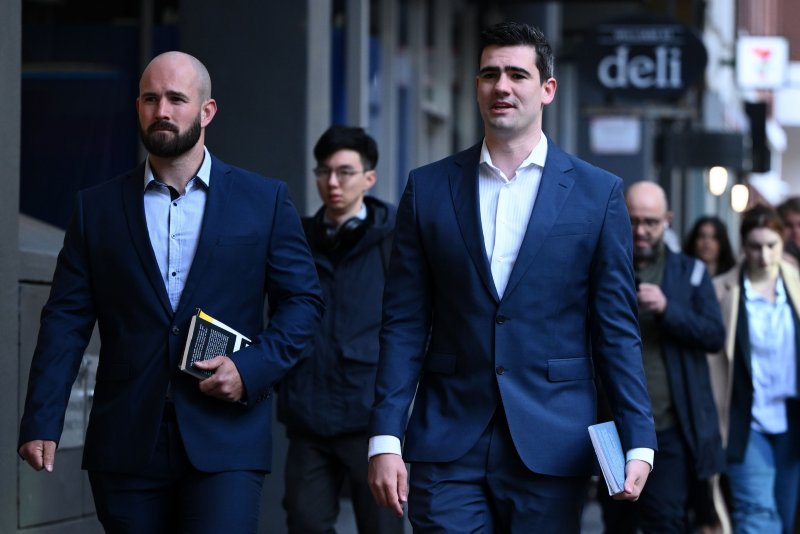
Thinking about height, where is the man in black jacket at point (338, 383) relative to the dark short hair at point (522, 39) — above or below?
below

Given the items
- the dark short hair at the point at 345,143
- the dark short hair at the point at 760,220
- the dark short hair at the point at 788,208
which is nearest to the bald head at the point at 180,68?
the dark short hair at the point at 345,143

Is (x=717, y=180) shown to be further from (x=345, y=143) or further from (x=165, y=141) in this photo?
(x=165, y=141)

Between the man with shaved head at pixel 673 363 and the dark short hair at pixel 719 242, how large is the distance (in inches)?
127

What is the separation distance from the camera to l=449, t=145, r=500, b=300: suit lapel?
4.96 meters

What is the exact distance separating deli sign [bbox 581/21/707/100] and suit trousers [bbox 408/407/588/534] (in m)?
10.3

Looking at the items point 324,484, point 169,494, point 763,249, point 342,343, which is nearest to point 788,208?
point 763,249

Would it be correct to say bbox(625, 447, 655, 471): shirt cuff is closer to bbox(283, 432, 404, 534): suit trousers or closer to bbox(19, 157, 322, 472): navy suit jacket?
bbox(19, 157, 322, 472): navy suit jacket

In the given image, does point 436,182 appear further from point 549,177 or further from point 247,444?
point 247,444

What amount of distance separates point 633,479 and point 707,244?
23.0 ft

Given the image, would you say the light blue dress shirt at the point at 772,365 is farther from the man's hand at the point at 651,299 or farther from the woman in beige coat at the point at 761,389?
the man's hand at the point at 651,299

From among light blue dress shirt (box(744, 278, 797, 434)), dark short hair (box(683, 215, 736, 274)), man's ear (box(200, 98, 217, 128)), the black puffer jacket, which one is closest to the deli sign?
dark short hair (box(683, 215, 736, 274))

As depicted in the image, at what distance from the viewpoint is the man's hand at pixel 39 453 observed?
16.5ft

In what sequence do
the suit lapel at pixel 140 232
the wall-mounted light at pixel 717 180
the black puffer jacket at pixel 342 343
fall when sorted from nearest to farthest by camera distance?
the suit lapel at pixel 140 232 < the black puffer jacket at pixel 342 343 < the wall-mounted light at pixel 717 180

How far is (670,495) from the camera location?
7.96 m
